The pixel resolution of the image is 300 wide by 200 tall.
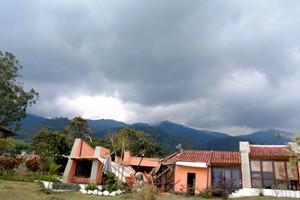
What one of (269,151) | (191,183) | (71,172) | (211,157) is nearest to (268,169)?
(269,151)

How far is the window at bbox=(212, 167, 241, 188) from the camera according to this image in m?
17.7

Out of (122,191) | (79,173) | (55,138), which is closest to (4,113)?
(55,138)

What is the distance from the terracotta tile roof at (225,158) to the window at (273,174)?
117cm

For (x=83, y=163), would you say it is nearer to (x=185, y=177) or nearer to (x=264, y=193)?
(x=185, y=177)

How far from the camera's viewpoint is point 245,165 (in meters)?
17.2

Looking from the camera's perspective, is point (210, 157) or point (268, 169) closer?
point (268, 169)

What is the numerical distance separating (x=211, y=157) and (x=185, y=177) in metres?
2.58

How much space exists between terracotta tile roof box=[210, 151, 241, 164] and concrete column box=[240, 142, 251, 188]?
0.55 m

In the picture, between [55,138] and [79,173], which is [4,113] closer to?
[55,138]

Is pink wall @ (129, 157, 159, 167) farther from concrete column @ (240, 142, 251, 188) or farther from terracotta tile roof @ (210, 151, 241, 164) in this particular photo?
concrete column @ (240, 142, 251, 188)

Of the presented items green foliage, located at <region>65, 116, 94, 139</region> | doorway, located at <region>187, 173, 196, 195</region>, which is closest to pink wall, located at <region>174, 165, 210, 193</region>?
doorway, located at <region>187, 173, 196, 195</region>

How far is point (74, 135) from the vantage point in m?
42.9

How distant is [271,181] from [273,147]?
2808mm

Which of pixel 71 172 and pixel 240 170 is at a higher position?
pixel 240 170
